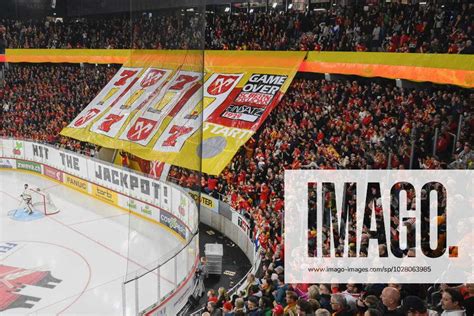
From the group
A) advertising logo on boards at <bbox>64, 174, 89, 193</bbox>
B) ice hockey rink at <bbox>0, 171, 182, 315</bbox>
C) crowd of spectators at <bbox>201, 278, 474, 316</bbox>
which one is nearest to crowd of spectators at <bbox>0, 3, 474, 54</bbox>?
ice hockey rink at <bbox>0, 171, 182, 315</bbox>

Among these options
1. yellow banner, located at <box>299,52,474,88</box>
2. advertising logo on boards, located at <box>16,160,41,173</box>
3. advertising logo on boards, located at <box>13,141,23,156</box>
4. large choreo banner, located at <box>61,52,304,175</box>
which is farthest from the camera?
advertising logo on boards, located at <box>13,141,23,156</box>

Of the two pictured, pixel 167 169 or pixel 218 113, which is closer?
pixel 167 169

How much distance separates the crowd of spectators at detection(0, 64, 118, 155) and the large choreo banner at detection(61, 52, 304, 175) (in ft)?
29.7

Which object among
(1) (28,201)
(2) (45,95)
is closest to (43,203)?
(1) (28,201)

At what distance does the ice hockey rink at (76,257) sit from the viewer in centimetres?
850

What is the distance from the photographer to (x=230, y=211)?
12.3 metres

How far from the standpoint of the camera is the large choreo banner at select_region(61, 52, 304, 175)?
687 centimetres

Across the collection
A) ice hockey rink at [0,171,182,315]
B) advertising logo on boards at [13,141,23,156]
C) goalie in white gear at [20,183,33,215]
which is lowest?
ice hockey rink at [0,171,182,315]

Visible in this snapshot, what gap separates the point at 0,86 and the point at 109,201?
1639 centimetres

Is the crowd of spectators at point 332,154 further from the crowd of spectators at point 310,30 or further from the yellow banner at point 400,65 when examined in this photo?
the crowd of spectators at point 310,30

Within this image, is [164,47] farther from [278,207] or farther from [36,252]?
[36,252]

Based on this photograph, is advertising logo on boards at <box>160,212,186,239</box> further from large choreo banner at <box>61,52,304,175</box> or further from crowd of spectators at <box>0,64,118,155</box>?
crowd of spectators at <box>0,64,118,155</box>

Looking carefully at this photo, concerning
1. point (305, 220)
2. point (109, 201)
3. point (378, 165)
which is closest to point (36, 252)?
point (109, 201)

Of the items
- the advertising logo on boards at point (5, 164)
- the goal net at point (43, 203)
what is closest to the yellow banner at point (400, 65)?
the goal net at point (43, 203)
